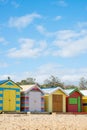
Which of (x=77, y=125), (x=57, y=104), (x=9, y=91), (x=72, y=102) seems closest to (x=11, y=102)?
(x=9, y=91)

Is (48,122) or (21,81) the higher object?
(21,81)

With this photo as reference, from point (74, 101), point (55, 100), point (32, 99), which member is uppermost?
point (32, 99)

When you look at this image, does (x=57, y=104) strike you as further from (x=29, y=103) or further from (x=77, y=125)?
(x=77, y=125)

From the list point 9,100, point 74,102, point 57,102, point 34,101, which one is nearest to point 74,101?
point 74,102

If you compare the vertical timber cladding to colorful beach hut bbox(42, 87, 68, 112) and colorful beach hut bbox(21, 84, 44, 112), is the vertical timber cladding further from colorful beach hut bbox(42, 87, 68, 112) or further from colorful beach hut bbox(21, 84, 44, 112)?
colorful beach hut bbox(21, 84, 44, 112)

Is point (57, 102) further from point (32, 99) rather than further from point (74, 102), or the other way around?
point (32, 99)

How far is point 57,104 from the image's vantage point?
36531 millimetres

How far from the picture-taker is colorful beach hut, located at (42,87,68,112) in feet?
118

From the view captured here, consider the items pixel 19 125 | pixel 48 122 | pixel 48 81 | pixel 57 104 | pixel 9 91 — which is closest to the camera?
pixel 19 125

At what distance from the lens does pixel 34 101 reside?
34.4 m

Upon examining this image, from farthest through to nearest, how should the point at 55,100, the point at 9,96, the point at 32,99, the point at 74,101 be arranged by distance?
the point at 74,101 < the point at 55,100 < the point at 32,99 < the point at 9,96

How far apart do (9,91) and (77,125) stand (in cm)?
1136

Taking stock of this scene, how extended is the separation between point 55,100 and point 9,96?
20.9 feet

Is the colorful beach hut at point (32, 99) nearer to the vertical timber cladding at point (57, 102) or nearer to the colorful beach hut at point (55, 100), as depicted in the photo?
the colorful beach hut at point (55, 100)
